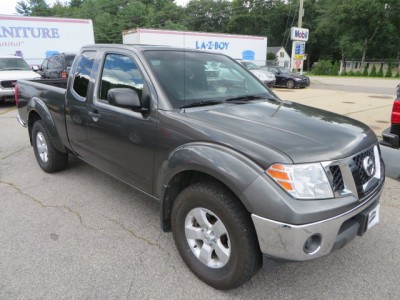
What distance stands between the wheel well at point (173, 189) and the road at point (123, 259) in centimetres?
39

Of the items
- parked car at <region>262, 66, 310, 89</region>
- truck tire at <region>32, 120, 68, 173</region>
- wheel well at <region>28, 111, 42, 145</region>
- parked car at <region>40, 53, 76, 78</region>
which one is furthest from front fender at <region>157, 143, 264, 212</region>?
parked car at <region>262, 66, 310, 89</region>

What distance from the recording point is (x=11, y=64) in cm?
1253

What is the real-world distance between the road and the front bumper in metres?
0.16

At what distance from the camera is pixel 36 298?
239cm

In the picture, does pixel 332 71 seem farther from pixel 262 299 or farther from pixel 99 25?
pixel 262 299

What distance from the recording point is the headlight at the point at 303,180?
6.53 feet

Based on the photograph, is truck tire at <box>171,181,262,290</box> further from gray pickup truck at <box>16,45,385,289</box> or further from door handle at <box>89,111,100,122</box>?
door handle at <box>89,111,100,122</box>

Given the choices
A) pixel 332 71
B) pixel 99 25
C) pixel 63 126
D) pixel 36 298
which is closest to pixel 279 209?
pixel 36 298

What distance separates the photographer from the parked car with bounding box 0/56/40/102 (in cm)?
1105

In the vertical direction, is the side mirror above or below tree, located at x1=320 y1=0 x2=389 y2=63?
below


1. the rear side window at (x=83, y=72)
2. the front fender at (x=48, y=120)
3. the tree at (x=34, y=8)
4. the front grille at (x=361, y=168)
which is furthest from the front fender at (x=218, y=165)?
the tree at (x=34, y=8)

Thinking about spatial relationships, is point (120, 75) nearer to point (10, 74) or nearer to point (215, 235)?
point (215, 235)

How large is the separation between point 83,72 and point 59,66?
35.6 ft

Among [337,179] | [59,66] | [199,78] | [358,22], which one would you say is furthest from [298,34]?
[358,22]
